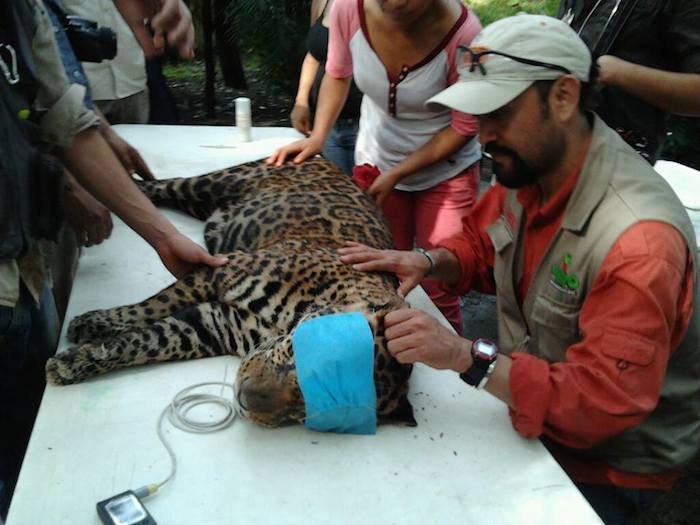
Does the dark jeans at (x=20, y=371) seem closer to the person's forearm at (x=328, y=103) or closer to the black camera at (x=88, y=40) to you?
the black camera at (x=88, y=40)

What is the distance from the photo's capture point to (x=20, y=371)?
2.52 meters

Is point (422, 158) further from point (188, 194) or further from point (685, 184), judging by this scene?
point (685, 184)

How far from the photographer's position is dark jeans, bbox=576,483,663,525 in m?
2.38

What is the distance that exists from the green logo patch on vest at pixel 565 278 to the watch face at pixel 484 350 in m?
0.33

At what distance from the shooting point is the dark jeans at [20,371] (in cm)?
233

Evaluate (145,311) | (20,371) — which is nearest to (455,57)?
(145,311)

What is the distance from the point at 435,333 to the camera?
2.20 m

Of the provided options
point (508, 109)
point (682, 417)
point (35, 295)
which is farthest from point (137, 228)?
point (682, 417)

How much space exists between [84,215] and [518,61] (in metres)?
1.94

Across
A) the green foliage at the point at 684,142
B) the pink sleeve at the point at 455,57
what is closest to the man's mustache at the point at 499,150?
the pink sleeve at the point at 455,57

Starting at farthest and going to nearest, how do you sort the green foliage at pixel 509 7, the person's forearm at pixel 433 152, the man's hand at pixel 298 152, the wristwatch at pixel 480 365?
the green foliage at pixel 509 7
the man's hand at pixel 298 152
the person's forearm at pixel 433 152
the wristwatch at pixel 480 365

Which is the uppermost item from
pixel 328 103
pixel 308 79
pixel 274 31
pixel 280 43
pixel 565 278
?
pixel 565 278

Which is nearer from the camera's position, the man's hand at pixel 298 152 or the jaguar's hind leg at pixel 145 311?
the jaguar's hind leg at pixel 145 311

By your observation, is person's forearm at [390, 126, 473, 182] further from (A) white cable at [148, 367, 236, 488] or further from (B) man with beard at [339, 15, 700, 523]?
(A) white cable at [148, 367, 236, 488]
